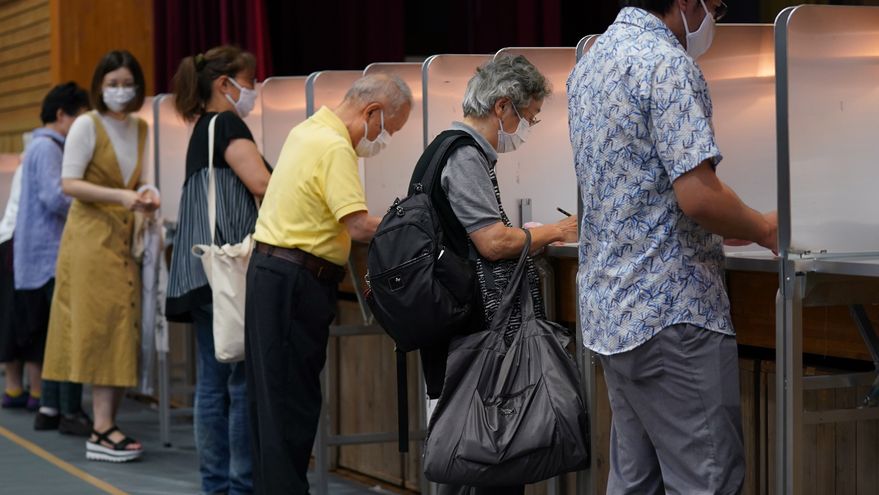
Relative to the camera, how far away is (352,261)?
4.23 metres

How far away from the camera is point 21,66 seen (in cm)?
945

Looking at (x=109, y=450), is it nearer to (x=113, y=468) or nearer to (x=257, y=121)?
(x=113, y=468)

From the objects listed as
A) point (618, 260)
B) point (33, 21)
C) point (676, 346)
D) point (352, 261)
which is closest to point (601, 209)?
point (618, 260)

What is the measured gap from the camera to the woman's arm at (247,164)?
13.2 ft

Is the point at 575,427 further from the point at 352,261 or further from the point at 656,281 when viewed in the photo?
the point at 352,261

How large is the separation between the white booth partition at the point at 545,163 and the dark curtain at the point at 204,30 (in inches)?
131

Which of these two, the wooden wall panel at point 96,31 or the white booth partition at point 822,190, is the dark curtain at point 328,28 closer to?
the wooden wall panel at point 96,31

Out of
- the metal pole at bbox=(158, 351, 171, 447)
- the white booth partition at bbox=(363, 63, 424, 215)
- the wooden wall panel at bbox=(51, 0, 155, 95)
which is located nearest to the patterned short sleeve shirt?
the white booth partition at bbox=(363, 63, 424, 215)

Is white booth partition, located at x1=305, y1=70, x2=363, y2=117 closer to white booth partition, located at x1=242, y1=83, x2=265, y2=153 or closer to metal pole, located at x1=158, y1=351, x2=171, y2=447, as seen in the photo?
white booth partition, located at x1=242, y1=83, x2=265, y2=153

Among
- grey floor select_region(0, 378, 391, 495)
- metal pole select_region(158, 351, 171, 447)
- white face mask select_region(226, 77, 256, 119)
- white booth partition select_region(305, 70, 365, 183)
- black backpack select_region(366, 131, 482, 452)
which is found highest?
white booth partition select_region(305, 70, 365, 183)

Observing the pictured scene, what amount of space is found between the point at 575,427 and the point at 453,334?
33 centimetres

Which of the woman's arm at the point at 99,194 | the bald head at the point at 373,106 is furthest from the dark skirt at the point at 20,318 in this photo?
the bald head at the point at 373,106

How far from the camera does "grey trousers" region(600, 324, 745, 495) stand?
7.58 feet

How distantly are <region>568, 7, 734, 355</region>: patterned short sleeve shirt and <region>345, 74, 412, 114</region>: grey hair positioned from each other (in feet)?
3.84
